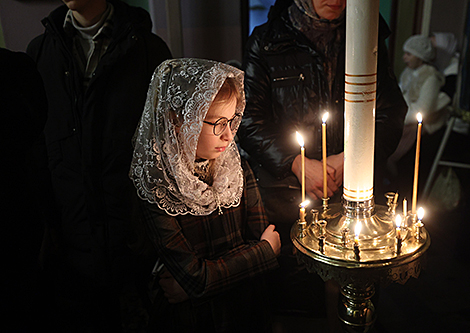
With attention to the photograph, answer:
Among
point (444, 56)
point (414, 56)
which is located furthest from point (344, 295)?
point (444, 56)

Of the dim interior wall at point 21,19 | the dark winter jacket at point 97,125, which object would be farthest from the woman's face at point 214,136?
the dim interior wall at point 21,19

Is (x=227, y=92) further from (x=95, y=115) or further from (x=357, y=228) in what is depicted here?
(x=95, y=115)

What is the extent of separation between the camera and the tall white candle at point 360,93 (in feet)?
4.18

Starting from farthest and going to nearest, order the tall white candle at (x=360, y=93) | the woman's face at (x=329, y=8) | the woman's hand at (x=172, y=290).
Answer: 1. the woman's face at (x=329, y=8)
2. the woman's hand at (x=172, y=290)
3. the tall white candle at (x=360, y=93)

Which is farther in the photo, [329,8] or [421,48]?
[421,48]

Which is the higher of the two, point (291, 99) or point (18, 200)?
point (291, 99)

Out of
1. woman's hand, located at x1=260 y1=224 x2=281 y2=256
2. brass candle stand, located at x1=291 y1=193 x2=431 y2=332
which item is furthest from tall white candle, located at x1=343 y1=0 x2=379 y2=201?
woman's hand, located at x1=260 y1=224 x2=281 y2=256

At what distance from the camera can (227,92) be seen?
151cm

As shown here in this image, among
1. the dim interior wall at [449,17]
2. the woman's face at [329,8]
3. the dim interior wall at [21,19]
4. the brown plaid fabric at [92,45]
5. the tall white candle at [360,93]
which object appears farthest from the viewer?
the dim interior wall at [449,17]

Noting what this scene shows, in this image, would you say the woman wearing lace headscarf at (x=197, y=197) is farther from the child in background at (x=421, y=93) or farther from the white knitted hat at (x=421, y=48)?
the white knitted hat at (x=421, y=48)

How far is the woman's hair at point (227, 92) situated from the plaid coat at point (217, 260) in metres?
0.35

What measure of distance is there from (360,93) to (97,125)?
1.21 metres

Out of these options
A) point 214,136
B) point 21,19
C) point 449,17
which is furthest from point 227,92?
point 449,17

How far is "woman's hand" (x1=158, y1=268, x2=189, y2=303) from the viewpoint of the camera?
1587 mm
